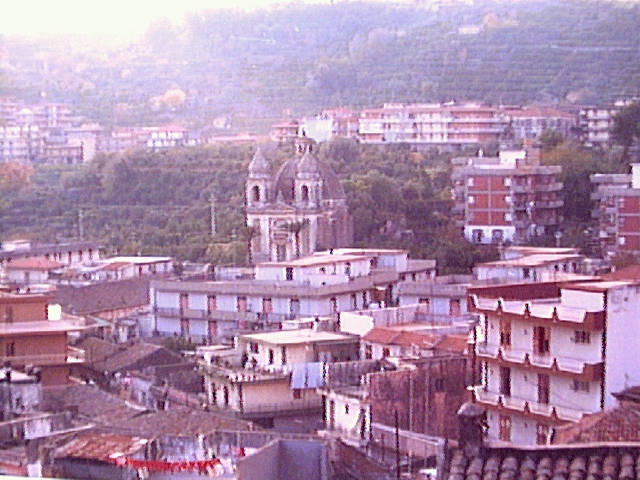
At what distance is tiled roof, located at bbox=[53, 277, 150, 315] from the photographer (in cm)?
1060

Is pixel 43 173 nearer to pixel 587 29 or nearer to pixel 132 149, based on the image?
pixel 132 149

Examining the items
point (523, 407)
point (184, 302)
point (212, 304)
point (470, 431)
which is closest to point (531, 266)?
point (212, 304)

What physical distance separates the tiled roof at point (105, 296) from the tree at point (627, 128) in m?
4.34

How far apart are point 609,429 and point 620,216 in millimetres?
7021

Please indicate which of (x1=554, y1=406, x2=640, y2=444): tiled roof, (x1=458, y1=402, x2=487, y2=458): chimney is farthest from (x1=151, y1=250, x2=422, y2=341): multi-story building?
(x1=458, y1=402, x2=487, y2=458): chimney

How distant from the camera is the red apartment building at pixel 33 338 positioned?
680 cm

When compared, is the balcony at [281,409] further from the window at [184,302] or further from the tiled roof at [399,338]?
the window at [184,302]

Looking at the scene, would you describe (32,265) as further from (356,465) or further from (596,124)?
(356,465)

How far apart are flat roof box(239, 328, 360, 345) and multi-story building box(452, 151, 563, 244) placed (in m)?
4.39

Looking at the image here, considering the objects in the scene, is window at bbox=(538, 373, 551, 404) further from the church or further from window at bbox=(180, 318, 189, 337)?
the church

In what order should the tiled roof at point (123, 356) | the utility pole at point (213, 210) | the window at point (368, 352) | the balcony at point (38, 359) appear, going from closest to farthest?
1. the balcony at point (38, 359)
2. the window at point (368, 352)
3. the tiled roof at point (123, 356)
4. the utility pole at point (213, 210)

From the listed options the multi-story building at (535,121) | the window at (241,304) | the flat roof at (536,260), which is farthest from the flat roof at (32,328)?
the multi-story building at (535,121)

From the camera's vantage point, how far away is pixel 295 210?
533 inches

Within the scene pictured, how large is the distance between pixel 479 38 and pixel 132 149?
402 cm
